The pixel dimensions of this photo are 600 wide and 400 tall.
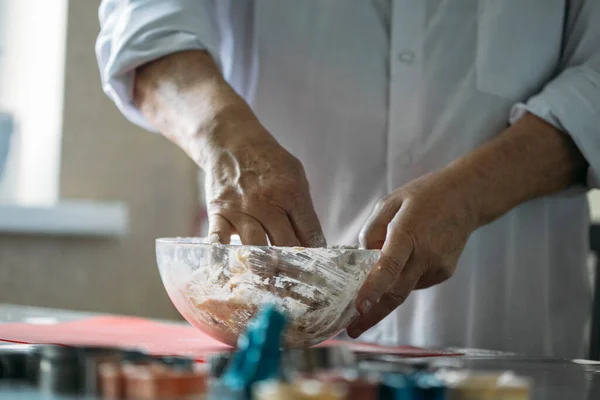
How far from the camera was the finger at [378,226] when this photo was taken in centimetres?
Result: 85

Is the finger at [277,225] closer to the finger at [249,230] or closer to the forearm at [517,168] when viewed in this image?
the finger at [249,230]

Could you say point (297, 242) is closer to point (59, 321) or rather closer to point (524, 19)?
point (59, 321)

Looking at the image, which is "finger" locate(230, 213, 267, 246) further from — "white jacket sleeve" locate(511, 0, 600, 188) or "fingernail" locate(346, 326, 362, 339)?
"white jacket sleeve" locate(511, 0, 600, 188)

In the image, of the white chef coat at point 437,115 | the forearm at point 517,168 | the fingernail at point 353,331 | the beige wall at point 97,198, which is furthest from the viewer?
the beige wall at point 97,198

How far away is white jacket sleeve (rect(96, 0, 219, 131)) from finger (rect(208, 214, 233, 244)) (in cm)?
28

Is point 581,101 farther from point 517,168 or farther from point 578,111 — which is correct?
point 517,168

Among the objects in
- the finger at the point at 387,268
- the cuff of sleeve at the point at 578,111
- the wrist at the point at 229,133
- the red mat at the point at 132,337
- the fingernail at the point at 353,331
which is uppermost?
the cuff of sleeve at the point at 578,111

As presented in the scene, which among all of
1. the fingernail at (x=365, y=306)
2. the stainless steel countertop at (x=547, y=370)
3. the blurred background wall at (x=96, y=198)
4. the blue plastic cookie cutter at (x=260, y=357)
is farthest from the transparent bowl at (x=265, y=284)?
the blurred background wall at (x=96, y=198)

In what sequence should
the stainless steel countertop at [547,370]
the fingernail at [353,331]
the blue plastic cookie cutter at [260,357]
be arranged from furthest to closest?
the fingernail at [353,331]
the stainless steel countertop at [547,370]
the blue plastic cookie cutter at [260,357]

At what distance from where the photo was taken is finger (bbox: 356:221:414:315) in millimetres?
768

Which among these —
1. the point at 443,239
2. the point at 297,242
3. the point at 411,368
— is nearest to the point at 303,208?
the point at 297,242

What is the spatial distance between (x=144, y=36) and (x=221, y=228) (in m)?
0.32

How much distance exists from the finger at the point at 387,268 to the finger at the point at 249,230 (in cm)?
11

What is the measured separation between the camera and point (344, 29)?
1.11 meters
